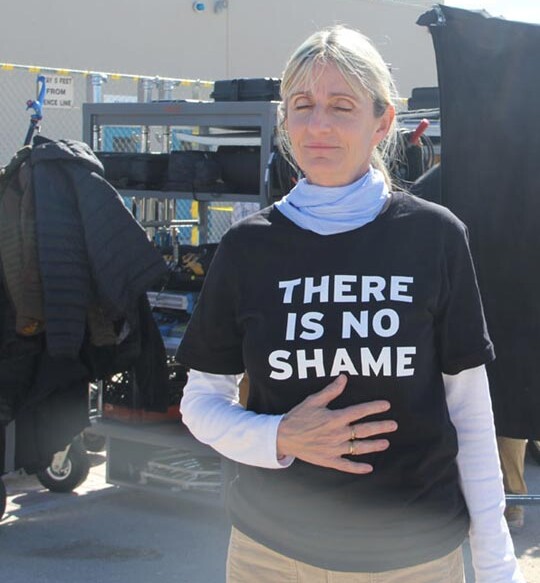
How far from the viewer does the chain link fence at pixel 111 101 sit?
681 cm

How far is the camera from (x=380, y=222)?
1956mm

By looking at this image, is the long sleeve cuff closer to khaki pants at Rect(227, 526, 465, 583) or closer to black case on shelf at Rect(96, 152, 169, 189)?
khaki pants at Rect(227, 526, 465, 583)

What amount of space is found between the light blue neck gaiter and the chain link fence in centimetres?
397

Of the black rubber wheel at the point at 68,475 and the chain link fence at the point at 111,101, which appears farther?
the chain link fence at the point at 111,101

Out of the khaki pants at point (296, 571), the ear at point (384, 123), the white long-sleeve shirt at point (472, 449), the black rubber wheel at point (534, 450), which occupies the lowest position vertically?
the black rubber wheel at point (534, 450)

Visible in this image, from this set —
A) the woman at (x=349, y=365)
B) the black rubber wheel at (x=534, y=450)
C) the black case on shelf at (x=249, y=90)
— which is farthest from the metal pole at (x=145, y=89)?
the woman at (x=349, y=365)

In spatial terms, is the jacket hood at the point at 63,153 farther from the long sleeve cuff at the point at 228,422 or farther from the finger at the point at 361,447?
the finger at the point at 361,447

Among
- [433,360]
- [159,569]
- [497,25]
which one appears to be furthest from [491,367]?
[433,360]

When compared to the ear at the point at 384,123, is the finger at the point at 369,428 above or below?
below

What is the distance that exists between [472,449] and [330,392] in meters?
0.32

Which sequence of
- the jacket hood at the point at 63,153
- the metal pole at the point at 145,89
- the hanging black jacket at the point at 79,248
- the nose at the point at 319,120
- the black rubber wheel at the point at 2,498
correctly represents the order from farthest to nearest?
the metal pole at the point at 145,89
the black rubber wheel at the point at 2,498
the jacket hood at the point at 63,153
the hanging black jacket at the point at 79,248
the nose at the point at 319,120

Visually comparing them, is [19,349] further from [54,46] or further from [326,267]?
[54,46]

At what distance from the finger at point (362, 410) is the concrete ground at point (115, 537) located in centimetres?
297

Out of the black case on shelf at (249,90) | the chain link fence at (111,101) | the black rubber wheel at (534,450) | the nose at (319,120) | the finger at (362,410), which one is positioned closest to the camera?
the finger at (362,410)
